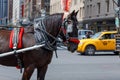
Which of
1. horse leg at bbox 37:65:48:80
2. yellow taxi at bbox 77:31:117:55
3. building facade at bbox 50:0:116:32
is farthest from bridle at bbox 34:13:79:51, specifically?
building facade at bbox 50:0:116:32

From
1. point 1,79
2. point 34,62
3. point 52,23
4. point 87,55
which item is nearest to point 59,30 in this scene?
point 52,23

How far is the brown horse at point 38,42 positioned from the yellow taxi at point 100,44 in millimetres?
20762

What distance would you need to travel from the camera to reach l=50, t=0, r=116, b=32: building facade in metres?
55.0

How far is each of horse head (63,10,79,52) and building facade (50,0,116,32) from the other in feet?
155

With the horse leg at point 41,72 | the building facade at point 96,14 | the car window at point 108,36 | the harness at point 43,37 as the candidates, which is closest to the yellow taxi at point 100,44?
the car window at point 108,36

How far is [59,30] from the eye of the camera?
6.46 metres

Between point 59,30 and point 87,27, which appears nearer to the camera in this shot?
point 59,30

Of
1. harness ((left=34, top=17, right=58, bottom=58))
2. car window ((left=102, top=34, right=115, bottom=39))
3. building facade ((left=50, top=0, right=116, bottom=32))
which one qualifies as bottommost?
car window ((left=102, top=34, right=115, bottom=39))

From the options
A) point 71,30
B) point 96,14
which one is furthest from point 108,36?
point 96,14

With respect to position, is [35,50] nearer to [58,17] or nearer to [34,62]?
[34,62]

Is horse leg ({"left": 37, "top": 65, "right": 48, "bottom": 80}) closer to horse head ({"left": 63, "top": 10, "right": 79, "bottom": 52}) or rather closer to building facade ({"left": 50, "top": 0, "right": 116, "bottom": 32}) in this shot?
horse head ({"left": 63, "top": 10, "right": 79, "bottom": 52})

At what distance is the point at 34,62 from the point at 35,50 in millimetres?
195

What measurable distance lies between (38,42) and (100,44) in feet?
70.2

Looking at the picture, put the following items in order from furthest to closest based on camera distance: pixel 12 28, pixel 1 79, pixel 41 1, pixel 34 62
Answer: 1. pixel 41 1
2. pixel 1 79
3. pixel 12 28
4. pixel 34 62
